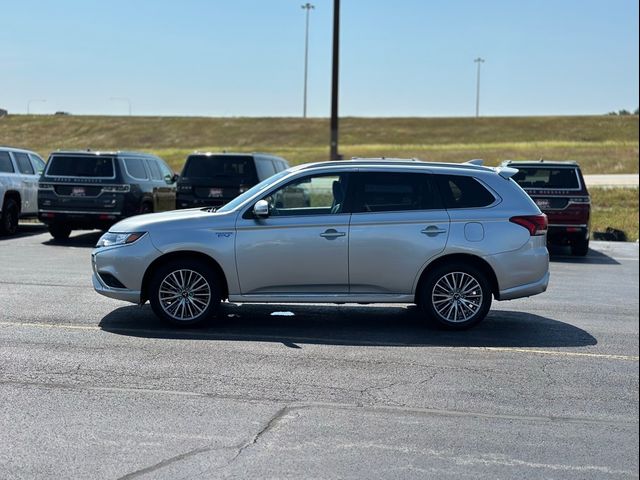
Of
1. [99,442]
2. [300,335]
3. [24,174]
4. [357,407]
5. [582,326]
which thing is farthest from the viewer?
[24,174]

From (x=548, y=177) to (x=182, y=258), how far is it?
962 centimetres

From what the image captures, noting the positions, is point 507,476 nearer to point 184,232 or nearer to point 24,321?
point 184,232

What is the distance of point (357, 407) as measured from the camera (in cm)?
558

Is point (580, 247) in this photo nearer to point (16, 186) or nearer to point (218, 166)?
point (218, 166)

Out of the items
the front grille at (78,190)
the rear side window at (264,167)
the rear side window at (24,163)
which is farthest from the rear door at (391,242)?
the rear side window at (24,163)

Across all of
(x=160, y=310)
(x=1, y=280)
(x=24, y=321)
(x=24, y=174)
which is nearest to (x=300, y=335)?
(x=160, y=310)

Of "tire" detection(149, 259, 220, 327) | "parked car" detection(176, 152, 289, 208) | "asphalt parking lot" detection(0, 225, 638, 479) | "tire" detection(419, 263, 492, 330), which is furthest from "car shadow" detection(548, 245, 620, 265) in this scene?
"tire" detection(149, 259, 220, 327)

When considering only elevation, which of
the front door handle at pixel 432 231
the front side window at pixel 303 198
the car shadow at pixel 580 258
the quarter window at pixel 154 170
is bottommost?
the car shadow at pixel 580 258

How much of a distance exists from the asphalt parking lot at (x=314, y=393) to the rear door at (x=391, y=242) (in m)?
0.55

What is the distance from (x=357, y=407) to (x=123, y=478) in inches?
73.3

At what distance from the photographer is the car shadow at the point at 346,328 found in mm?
7727

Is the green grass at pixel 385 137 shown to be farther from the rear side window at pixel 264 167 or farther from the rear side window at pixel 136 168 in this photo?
the rear side window at pixel 264 167

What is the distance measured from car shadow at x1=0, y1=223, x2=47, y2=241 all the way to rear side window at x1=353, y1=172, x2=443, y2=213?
1074 cm

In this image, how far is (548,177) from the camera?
1556 cm
